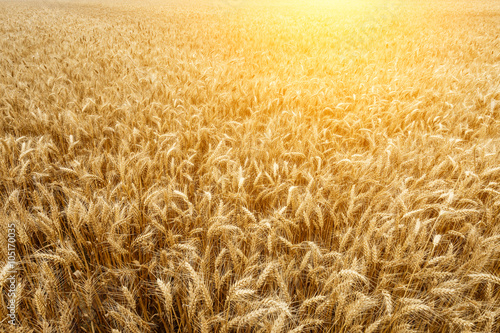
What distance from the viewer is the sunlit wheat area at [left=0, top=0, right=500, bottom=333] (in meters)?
→ 1.18

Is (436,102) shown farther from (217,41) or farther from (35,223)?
(217,41)

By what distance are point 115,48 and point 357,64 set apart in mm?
5359

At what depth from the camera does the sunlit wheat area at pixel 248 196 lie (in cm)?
118

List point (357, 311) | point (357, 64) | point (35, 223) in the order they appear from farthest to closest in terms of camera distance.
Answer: point (357, 64)
point (35, 223)
point (357, 311)

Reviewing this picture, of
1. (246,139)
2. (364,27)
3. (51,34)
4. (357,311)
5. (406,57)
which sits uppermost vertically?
(364,27)

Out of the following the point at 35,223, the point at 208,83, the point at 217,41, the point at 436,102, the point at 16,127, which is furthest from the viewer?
the point at 217,41

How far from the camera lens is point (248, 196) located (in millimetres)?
1746

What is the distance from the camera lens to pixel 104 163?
2.16 meters

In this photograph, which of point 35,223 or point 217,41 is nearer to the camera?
point 35,223

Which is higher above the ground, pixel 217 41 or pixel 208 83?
pixel 217 41

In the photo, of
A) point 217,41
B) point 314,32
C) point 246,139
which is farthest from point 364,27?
point 246,139

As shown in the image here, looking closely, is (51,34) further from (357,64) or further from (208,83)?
(357,64)

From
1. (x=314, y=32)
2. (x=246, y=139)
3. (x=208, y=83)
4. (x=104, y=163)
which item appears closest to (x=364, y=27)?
(x=314, y=32)

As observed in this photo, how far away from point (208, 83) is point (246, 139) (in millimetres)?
1946
